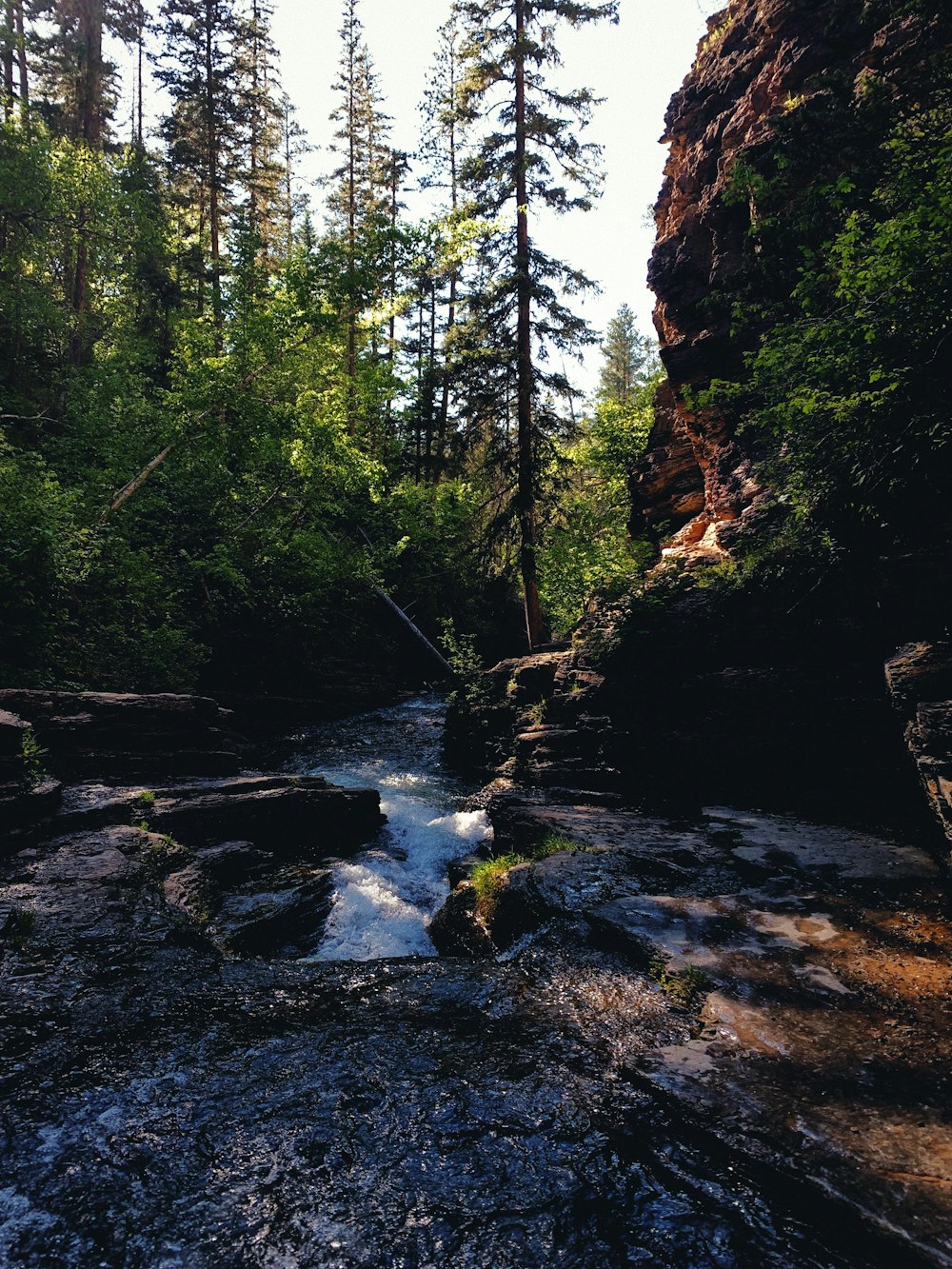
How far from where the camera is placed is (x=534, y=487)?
1672 cm

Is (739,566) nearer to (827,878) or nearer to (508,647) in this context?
(827,878)

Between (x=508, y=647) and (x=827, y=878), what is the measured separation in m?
21.0

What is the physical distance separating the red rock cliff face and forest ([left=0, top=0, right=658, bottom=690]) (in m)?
2.41

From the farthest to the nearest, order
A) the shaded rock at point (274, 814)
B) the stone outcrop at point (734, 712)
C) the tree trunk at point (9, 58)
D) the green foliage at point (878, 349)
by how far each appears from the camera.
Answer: the tree trunk at point (9, 58) < the stone outcrop at point (734, 712) < the shaded rock at point (274, 814) < the green foliage at point (878, 349)

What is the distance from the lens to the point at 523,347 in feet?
55.6

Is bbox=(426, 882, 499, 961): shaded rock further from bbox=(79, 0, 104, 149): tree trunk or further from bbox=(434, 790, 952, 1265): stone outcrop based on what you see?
bbox=(79, 0, 104, 149): tree trunk

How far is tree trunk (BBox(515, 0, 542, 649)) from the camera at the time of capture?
16.5 metres

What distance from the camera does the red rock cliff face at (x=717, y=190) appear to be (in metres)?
13.0

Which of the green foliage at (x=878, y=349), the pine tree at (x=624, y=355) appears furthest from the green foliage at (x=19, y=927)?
the pine tree at (x=624, y=355)

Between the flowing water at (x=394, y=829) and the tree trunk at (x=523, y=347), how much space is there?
5.88m

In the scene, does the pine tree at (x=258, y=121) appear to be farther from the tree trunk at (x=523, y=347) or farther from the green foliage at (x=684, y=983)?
the green foliage at (x=684, y=983)

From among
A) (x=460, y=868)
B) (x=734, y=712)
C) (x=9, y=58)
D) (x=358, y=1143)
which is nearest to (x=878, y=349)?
(x=734, y=712)

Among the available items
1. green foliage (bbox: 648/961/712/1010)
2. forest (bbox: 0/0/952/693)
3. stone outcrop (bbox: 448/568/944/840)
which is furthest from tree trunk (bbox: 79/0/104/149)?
green foliage (bbox: 648/961/712/1010)

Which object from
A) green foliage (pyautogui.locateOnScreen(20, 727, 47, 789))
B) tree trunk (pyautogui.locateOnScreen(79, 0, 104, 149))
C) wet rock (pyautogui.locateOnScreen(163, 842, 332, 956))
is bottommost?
wet rock (pyautogui.locateOnScreen(163, 842, 332, 956))
